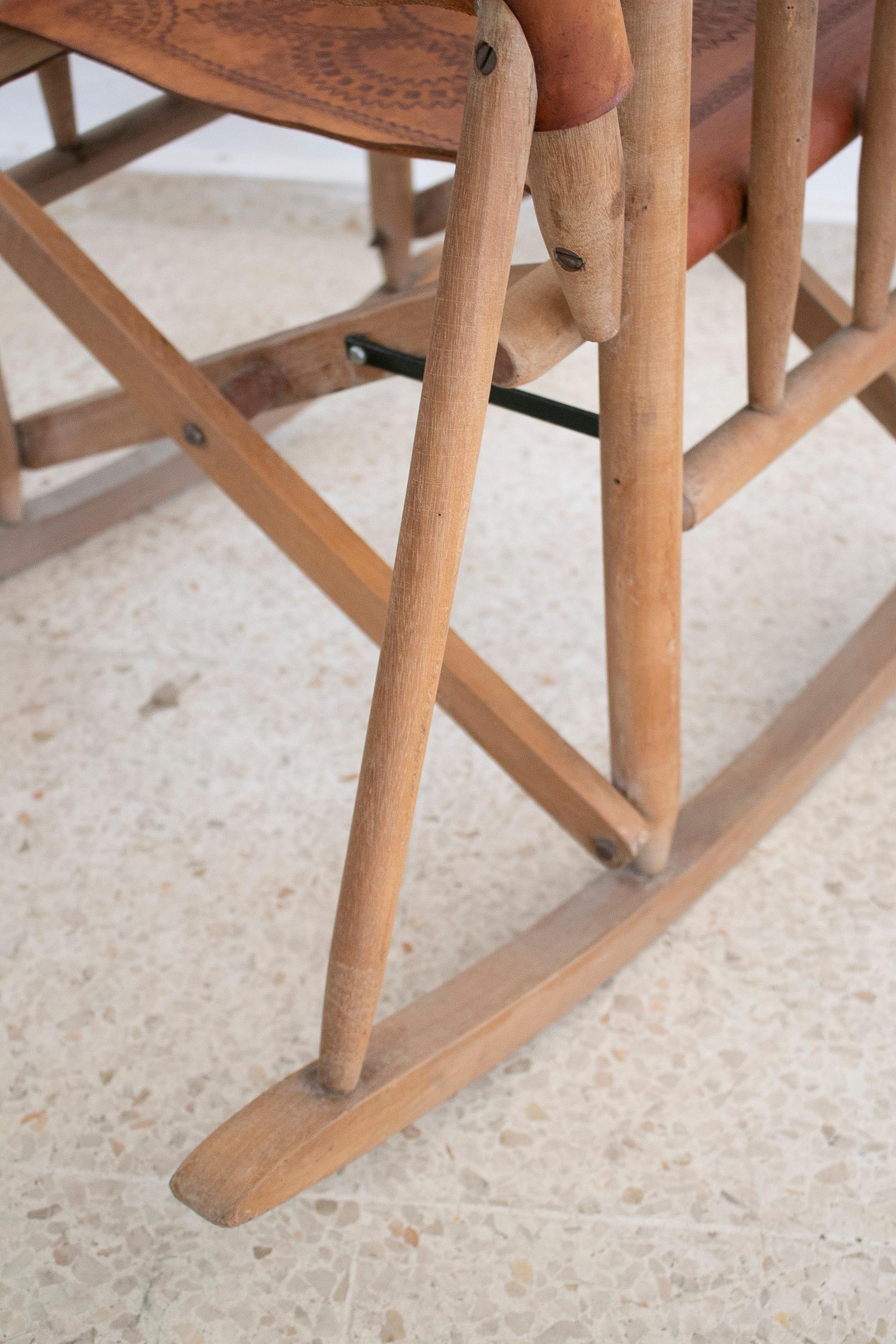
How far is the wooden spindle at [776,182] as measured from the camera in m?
0.66

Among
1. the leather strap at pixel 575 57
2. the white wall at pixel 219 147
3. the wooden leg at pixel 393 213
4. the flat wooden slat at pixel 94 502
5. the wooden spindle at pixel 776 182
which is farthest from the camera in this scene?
the white wall at pixel 219 147

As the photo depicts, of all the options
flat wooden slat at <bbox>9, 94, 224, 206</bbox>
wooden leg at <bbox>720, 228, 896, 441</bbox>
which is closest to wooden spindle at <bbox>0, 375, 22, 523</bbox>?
flat wooden slat at <bbox>9, 94, 224, 206</bbox>

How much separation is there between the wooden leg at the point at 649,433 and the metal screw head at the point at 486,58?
0.32 ft

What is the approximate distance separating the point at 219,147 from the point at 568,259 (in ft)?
6.38

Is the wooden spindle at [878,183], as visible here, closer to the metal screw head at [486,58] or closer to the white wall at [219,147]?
the metal screw head at [486,58]

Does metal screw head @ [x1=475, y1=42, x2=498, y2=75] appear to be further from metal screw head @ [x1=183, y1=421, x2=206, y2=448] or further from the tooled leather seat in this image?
metal screw head @ [x1=183, y1=421, x2=206, y2=448]

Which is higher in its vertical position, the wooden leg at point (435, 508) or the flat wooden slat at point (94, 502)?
the wooden leg at point (435, 508)

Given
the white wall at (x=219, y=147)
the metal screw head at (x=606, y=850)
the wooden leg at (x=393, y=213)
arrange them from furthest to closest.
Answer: the white wall at (x=219, y=147)
the wooden leg at (x=393, y=213)
the metal screw head at (x=606, y=850)

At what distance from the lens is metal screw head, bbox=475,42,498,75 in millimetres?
524

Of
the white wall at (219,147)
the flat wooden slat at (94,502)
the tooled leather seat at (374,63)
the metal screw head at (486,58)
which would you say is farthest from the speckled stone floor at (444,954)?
the white wall at (219,147)

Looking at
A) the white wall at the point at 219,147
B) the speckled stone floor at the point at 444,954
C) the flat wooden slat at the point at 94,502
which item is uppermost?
the white wall at the point at 219,147

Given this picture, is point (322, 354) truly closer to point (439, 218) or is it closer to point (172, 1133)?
point (172, 1133)

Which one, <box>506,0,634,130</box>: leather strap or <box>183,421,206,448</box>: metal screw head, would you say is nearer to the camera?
<box>506,0,634,130</box>: leather strap

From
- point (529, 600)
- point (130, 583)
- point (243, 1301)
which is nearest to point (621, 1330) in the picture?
point (243, 1301)
